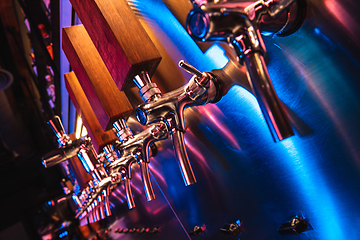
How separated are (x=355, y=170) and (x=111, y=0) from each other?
742 millimetres

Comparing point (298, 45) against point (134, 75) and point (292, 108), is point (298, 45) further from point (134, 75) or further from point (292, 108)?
point (134, 75)

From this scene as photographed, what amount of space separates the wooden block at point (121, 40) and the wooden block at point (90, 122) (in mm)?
472

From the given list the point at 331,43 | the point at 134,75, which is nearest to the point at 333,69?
the point at 331,43

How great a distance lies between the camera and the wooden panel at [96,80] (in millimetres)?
894

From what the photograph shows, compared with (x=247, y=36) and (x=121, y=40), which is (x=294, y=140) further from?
(x=121, y=40)

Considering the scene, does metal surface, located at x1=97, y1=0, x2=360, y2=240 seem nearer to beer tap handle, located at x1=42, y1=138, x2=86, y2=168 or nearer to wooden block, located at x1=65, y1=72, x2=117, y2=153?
wooden block, located at x1=65, y1=72, x2=117, y2=153

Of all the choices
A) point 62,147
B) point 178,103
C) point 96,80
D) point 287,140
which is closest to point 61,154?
point 62,147

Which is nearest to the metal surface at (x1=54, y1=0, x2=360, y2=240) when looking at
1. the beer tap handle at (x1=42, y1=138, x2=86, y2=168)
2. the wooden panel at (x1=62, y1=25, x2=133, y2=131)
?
the wooden panel at (x1=62, y1=25, x2=133, y2=131)

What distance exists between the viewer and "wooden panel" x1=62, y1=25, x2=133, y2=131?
894 millimetres

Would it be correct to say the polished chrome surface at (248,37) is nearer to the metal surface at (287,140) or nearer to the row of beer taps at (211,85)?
the row of beer taps at (211,85)

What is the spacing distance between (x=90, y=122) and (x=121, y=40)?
0.61m

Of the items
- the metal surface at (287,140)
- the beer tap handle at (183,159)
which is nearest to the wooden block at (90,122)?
the metal surface at (287,140)

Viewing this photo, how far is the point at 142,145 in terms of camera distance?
68 cm

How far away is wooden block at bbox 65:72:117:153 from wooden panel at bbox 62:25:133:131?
168 mm
